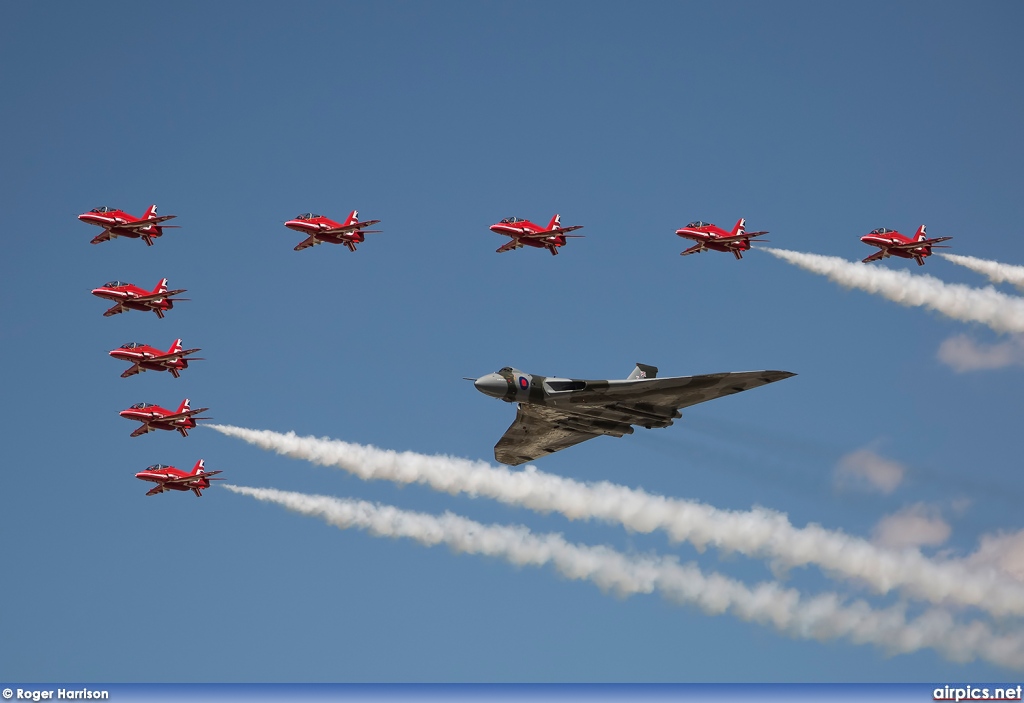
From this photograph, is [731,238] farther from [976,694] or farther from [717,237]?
[976,694]

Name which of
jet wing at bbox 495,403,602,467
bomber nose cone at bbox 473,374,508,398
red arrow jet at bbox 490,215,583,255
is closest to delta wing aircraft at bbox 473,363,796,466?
bomber nose cone at bbox 473,374,508,398

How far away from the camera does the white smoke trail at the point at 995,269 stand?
257 feet

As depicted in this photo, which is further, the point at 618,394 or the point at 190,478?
the point at 190,478

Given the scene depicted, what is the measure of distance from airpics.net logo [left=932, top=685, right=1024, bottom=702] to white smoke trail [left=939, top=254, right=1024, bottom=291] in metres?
34.2

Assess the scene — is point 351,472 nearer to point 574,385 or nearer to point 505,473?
point 505,473

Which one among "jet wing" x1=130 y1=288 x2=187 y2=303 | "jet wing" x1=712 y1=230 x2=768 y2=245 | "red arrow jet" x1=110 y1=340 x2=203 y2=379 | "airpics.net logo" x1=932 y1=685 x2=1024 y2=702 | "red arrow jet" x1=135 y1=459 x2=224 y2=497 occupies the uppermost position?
"jet wing" x1=712 y1=230 x2=768 y2=245

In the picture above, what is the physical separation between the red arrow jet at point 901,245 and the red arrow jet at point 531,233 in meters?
21.7

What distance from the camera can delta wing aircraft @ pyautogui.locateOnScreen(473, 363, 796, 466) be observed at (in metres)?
61.2

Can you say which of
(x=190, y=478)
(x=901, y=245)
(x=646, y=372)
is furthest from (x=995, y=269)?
(x=190, y=478)

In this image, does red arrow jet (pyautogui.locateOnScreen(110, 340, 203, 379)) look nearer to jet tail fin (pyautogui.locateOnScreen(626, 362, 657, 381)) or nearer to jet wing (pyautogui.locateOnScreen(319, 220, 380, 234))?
jet wing (pyautogui.locateOnScreen(319, 220, 380, 234))

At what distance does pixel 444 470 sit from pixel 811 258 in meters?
29.7

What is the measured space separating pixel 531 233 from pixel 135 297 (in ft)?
89.5

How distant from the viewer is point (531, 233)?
7844 centimetres

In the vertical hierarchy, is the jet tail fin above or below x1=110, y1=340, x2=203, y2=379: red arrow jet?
below
